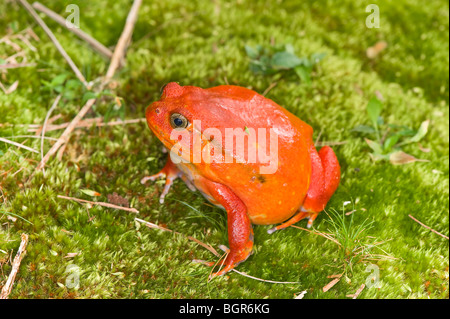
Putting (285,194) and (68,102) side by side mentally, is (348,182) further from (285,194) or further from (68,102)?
(68,102)

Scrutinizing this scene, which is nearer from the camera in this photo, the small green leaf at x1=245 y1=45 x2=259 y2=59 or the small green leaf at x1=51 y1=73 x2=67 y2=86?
the small green leaf at x1=51 y1=73 x2=67 y2=86

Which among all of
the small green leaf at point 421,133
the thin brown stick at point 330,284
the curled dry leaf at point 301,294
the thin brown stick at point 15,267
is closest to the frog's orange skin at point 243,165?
the curled dry leaf at point 301,294

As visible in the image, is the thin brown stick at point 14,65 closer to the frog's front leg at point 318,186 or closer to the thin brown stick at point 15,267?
the thin brown stick at point 15,267

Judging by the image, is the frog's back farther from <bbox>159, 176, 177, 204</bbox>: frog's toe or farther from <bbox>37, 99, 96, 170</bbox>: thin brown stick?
<bbox>37, 99, 96, 170</bbox>: thin brown stick

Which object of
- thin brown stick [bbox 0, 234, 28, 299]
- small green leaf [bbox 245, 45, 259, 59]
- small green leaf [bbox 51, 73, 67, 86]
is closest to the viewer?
thin brown stick [bbox 0, 234, 28, 299]

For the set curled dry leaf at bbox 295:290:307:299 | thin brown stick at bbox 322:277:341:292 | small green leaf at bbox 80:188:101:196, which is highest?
small green leaf at bbox 80:188:101:196

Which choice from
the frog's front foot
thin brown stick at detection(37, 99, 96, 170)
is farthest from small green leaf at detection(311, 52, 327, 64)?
thin brown stick at detection(37, 99, 96, 170)

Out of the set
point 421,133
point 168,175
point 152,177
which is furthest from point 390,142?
point 152,177
